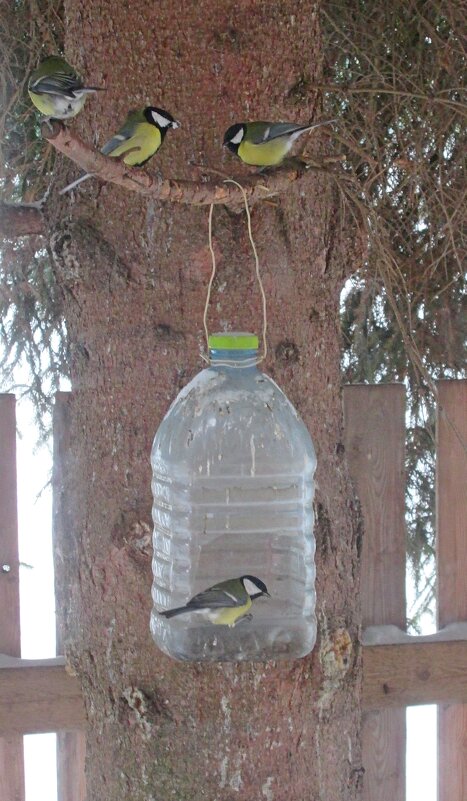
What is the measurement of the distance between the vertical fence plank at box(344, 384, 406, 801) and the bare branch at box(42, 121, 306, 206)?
716mm

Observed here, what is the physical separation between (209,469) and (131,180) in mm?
571

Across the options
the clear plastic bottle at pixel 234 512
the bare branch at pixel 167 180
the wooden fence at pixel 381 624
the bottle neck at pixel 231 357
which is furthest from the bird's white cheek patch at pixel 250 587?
the wooden fence at pixel 381 624

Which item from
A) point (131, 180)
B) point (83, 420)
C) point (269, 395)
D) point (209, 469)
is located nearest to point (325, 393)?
point (269, 395)

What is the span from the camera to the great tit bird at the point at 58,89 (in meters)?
1.35

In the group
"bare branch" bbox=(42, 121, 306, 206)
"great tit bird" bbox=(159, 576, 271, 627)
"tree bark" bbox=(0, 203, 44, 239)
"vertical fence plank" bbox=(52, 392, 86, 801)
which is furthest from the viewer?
"vertical fence plank" bbox=(52, 392, 86, 801)

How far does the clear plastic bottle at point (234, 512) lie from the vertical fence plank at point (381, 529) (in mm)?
345

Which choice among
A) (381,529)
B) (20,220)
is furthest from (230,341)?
(381,529)

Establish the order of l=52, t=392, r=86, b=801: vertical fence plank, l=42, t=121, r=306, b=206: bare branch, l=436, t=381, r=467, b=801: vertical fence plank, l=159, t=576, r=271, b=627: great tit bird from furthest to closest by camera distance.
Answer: l=436, t=381, r=467, b=801: vertical fence plank, l=52, t=392, r=86, b=801: vertical fence plank, l=159, t=576, r=271, b=627: great tit bird, l=42, t=121, r=306, b=206: bare branch

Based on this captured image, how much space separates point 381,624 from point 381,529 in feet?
0.64

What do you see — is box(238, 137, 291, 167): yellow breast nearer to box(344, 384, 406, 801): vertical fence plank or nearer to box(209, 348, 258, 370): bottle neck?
box(209, 348, 258, 370): bottle neck

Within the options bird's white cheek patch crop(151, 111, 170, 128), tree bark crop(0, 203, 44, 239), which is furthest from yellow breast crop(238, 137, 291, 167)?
tree bark crop(0, 203, 44, 239)

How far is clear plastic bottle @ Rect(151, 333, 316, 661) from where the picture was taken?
56.2 inches

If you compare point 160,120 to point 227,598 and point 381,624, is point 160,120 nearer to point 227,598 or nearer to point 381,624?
point 227,598

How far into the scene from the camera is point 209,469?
5.35ft
